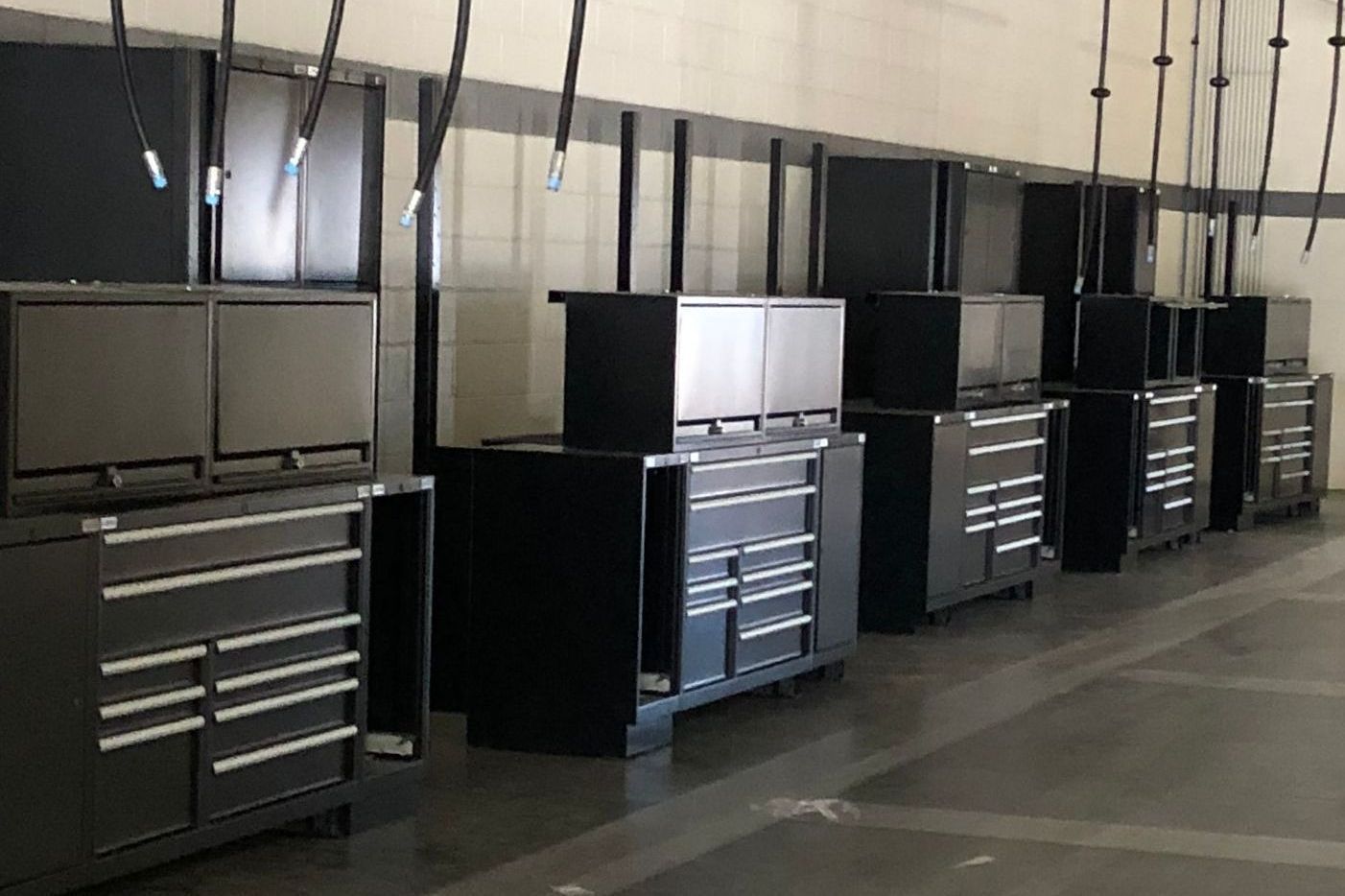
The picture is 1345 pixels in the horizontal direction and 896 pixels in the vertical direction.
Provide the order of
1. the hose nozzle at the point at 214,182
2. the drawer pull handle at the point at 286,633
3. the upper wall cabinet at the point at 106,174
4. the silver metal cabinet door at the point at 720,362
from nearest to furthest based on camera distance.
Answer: the drawer pull handle at the point at 286,633 → the hose nozzle at the point at 214,182 → the upper wall cabinet at the point at 106,174 → the silver metal cabinet door at the point at 720,362

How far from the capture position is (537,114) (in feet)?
26.1

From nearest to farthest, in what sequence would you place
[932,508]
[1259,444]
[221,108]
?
[221,108]
[932,508]
[1259,444]

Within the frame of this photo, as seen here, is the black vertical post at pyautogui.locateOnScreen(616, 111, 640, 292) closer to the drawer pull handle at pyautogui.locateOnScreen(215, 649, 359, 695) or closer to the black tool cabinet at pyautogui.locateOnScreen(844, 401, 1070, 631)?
the black tool cabinet at pyautogui.locateOnScreen(844, 401, 1070, 631)

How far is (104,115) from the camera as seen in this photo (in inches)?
218

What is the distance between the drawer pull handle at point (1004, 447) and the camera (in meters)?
9.48

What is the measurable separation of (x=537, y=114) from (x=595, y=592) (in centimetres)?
207

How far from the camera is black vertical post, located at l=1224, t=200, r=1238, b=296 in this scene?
579 inches

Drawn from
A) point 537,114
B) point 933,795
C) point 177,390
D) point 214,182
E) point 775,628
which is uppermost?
point 537,114

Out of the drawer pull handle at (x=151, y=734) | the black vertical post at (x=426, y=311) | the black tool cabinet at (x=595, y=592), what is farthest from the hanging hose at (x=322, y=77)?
the black vertical post at (x=426, y=311)

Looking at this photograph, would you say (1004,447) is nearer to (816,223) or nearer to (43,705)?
(816,223)

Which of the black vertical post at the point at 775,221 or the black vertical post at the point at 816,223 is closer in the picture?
the black vertical post at the point at 775,221

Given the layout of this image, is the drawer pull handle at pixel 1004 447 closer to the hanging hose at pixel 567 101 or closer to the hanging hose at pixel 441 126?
the hanging hose at pixel 567 101

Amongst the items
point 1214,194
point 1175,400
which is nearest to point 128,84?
point 1175,400

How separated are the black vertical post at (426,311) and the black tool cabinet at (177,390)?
1719 millimetres
